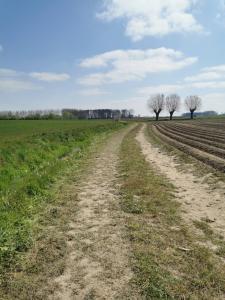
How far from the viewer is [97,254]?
583cm

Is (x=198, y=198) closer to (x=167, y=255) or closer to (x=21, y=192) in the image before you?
(x=167, y=255)

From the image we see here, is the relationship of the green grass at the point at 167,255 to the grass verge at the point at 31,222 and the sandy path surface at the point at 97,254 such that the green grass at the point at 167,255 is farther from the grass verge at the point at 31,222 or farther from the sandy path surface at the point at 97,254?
the grass verge at the point at 31,222

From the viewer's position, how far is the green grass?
457cm

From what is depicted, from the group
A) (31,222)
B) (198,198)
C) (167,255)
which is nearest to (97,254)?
(167,255)

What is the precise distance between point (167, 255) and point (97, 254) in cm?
120

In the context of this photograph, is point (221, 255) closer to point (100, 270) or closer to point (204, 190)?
point (100, 270)

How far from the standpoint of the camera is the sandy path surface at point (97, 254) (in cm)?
465

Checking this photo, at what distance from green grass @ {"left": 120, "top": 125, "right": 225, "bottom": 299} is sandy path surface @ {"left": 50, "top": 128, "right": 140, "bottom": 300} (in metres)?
0.21

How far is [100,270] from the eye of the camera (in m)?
5.24

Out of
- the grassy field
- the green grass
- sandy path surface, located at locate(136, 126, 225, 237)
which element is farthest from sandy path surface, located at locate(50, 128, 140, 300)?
sandy path surface, located at locate(136, 126, 225, 237)

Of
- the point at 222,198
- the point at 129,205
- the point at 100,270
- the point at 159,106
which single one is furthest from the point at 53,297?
the point at 159,106

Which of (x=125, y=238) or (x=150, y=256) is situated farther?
(x=125, y=238)

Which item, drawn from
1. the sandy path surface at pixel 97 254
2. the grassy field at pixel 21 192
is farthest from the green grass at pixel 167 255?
the grassy field at pixel 21 192

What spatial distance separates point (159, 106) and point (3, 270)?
15234 cm
